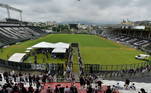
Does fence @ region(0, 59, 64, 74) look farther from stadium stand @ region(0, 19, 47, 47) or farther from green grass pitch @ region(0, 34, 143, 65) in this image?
stadium stand @ region(0, 19, 47, 47)

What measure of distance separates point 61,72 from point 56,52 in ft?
34.7

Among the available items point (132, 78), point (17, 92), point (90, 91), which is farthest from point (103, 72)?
point (17, 92)

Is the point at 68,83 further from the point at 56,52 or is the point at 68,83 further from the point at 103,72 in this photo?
the point at 56,52

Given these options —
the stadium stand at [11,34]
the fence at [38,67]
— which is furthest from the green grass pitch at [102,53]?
the fence at [38,67]

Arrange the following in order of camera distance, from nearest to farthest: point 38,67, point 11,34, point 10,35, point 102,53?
point 38,67 < point 102,53 < point 10,35 < point 11,34

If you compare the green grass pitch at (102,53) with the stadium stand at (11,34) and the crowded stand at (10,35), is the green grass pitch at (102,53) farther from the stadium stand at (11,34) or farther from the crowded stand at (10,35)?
the stadium stand at (11,34)

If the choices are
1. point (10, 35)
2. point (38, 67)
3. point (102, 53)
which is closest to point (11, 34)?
point (10, 35)

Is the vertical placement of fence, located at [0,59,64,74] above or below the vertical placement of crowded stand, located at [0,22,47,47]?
below

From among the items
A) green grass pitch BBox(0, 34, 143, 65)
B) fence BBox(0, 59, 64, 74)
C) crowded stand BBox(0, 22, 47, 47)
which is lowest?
green grass pitch BBox(0, 34, 143, 65)

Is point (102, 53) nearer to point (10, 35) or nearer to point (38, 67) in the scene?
point (38, 67)

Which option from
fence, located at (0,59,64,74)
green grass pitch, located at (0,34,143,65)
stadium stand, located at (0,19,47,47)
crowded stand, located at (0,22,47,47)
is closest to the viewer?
fence, located at (0,59,64,74)

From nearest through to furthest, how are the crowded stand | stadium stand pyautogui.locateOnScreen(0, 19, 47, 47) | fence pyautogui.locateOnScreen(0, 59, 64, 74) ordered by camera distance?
fence pyautogui.locateOnScreen(0, 59, 64, 74) → the crowded stand → stadium stand pyautogui.locateOnScreen(0, 19, 47, 47)

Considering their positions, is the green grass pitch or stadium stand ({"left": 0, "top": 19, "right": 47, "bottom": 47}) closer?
the green grass pitch

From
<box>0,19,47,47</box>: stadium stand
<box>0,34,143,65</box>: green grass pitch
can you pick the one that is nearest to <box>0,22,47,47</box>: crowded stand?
<box>0,19,47,47</box>: stadium stand
